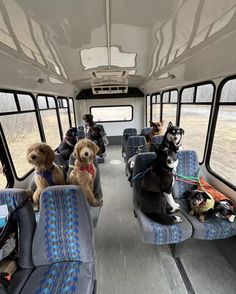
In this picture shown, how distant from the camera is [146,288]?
1.53 metres

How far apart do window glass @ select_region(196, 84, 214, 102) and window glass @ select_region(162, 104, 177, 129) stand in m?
0.90

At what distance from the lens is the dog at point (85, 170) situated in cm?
191

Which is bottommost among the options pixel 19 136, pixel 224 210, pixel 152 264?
pixel 152 264

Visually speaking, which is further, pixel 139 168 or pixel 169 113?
pixel 169 113

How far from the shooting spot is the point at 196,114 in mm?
2799

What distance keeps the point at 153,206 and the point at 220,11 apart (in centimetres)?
170

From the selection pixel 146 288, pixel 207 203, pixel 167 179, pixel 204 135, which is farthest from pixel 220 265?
pixel 204 135

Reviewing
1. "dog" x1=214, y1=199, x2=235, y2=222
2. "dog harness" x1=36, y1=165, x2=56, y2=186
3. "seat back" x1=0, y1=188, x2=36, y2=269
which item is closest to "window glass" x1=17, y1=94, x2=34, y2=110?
"dog harness" x1=36, y1=165, x2=56, y2=186

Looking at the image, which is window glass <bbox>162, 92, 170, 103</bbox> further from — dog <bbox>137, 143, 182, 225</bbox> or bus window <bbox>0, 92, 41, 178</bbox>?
bus window <bbox>0, 92, 41, 178</bbox>

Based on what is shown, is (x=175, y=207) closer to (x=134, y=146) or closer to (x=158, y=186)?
(x=158, y=186)

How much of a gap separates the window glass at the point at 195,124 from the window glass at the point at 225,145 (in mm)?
232

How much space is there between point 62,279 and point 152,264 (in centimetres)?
106

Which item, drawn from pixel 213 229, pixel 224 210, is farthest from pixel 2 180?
pixel 224 210

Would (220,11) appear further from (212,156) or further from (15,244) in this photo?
(15,244)
